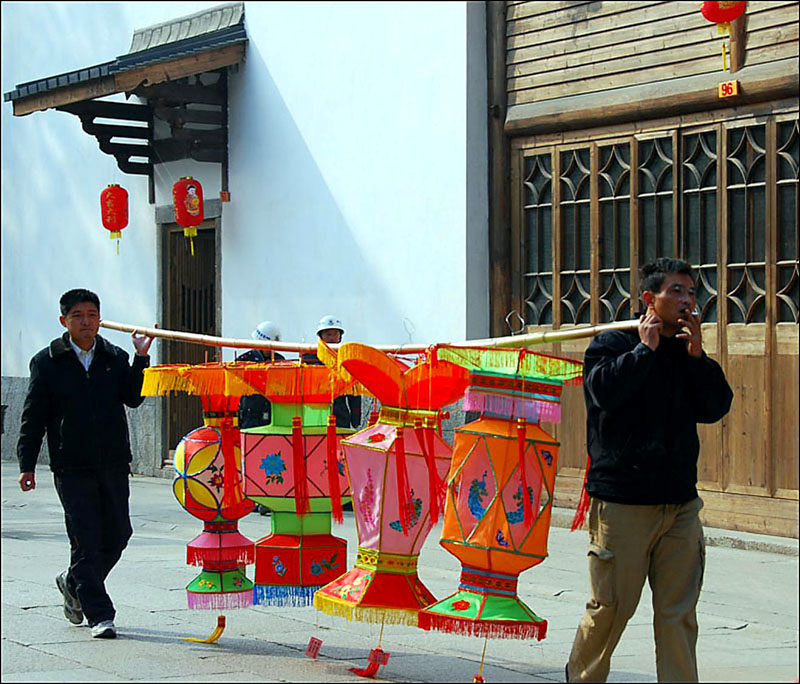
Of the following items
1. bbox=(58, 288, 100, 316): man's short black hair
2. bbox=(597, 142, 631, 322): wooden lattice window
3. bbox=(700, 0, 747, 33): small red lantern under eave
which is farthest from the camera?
bbox=(597, 142, 631, 322): wooden lattice window

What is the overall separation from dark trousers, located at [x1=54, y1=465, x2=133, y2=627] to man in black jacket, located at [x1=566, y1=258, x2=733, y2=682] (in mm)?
3034

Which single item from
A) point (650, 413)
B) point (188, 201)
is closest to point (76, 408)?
point (650, 413)

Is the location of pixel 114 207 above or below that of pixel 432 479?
above

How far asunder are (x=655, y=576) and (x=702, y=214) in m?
5.65

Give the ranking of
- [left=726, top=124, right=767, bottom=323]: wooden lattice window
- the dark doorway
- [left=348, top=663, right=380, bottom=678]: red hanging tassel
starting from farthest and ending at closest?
1. the dark doorway
2. [left=726, top=124, right=767, bottom=323]: wooden lattice window
3. [left=348, top=663, right=380, bottom=678]: red hanging tassel

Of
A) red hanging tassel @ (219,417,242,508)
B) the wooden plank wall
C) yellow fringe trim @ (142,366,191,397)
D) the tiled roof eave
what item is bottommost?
red hanging tassel @ (219,417,242,508)

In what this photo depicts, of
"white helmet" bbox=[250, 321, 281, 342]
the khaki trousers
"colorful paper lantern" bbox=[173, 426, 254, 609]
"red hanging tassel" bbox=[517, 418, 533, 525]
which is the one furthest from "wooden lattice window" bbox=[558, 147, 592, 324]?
the khaki trousers

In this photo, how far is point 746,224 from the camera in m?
10.3

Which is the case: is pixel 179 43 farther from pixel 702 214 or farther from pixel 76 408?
pixel 76 408

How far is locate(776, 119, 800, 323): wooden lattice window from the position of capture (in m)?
10.0

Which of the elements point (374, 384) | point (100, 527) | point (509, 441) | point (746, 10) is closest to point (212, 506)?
point (100, 527)

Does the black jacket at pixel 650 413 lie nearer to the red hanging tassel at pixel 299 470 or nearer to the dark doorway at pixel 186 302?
the red hanging tassel at pixel 299 470

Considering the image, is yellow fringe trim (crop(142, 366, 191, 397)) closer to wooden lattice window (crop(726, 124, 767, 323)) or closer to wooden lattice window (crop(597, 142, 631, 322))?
wooden lattice window (crop(726, 124, 767, 323))

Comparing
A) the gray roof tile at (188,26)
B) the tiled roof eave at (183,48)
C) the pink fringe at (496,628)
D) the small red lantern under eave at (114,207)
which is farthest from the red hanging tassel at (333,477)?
the small red lantern under eave at (114,207)
